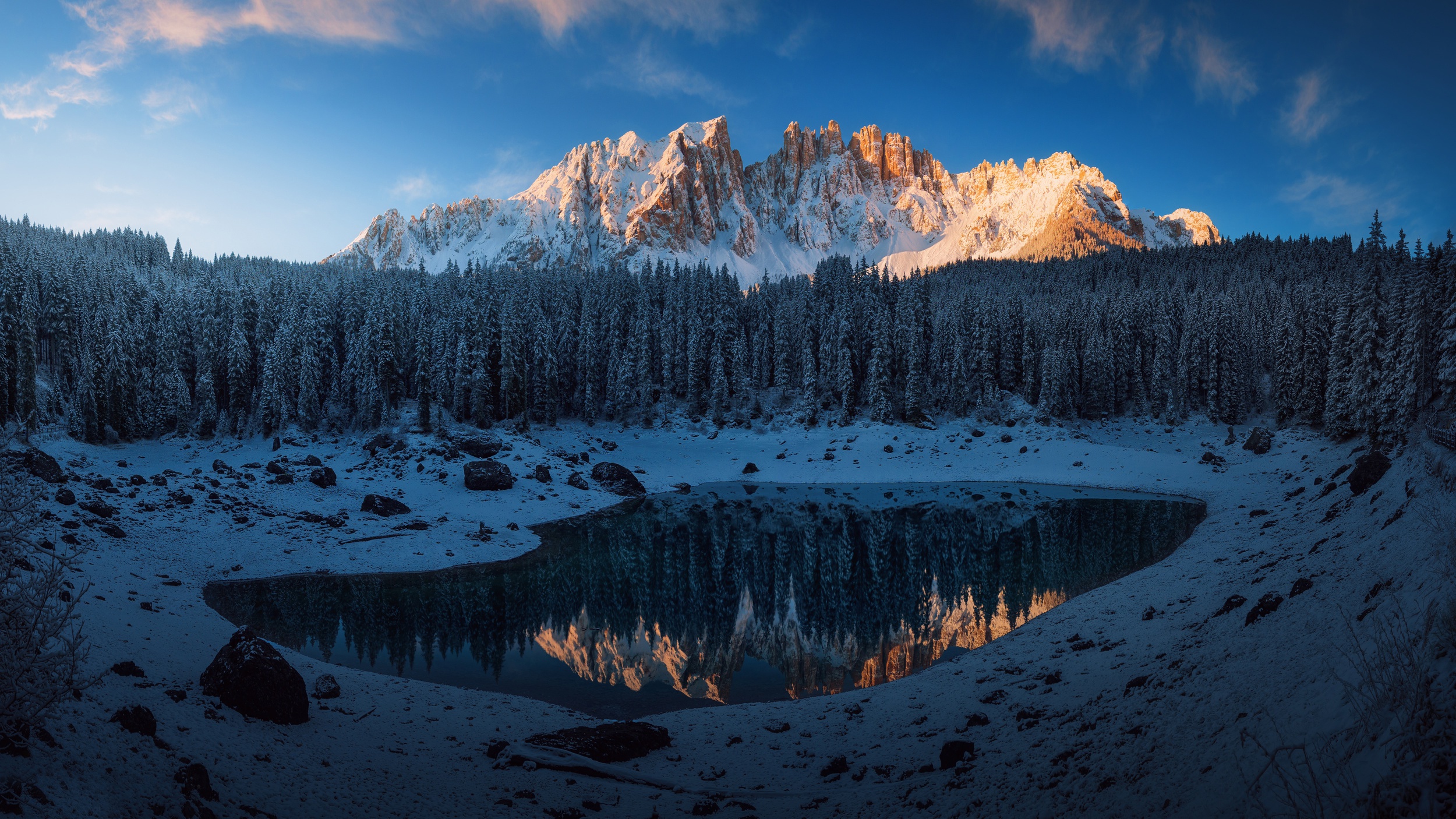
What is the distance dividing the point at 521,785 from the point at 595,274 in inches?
3995

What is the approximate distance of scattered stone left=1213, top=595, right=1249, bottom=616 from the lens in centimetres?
1363

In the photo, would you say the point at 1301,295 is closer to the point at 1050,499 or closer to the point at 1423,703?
the point at 1050,499

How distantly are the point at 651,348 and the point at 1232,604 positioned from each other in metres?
79.1

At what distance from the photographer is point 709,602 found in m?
26.9

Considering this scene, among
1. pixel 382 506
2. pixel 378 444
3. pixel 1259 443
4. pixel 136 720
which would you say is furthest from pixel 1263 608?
pixel 1259 443

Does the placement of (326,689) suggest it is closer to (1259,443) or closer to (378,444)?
(378,444)

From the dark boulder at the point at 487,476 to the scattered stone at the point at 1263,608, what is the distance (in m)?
43.9

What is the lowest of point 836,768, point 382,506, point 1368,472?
point 382,506

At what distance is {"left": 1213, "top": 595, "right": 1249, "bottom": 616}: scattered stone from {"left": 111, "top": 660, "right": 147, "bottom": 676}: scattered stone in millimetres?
22715

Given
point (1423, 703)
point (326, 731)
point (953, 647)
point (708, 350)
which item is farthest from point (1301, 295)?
point (326, 731)

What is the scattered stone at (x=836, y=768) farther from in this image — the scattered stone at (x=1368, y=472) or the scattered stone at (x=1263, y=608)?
the scattered stone at (x=1368, y=472)

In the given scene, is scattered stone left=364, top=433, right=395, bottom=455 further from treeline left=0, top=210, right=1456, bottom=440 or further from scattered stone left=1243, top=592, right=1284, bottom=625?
scattered stone left=1243, top=592, right=1284, bottom=625

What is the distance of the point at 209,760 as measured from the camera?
Result: 937 cm

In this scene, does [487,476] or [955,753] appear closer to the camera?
[955,753]
